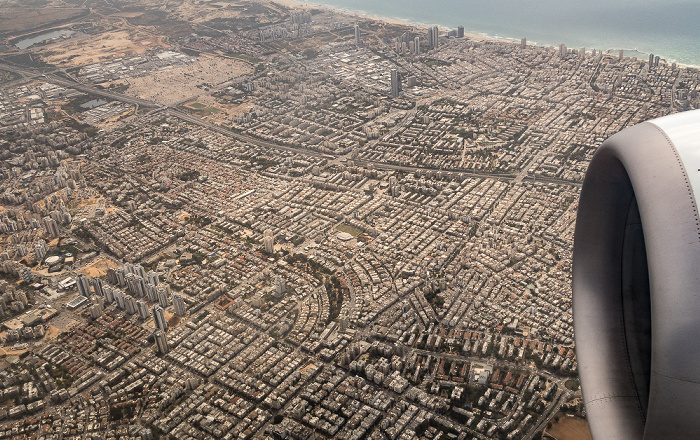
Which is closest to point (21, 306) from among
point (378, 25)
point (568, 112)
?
point (568, 112)

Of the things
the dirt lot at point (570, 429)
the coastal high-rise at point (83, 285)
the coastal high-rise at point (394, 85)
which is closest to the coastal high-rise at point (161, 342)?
the coastal high-rise at point (83, 285)

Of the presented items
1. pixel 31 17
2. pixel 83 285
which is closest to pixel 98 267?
pixel 83 285

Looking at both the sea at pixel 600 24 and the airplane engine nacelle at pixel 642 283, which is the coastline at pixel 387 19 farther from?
the airplane engine nacelle at pixel 642 283

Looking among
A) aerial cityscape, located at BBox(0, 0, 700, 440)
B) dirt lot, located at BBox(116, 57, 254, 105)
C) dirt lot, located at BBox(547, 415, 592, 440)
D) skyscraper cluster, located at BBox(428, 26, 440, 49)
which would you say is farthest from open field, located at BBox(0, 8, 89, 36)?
dirt lot, located at BBox(547, 415, 592, 440)

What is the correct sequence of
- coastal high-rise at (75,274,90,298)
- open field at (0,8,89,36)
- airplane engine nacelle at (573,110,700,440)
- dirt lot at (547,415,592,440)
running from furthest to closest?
open field at (0,8,89,36), coastal high-rise at (75,274,90,298), dirt lot at (547,415,592,440), airplane engine nacelle at (573,110,700,440)

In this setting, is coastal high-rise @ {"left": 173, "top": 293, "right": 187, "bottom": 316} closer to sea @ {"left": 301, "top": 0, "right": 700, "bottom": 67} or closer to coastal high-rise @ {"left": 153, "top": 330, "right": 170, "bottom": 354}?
coastal high-rise @ {"left": 153, "top": 330, "right": 170, "bottom": 354}

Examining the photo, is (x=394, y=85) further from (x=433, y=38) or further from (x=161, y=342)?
(x=161, y=342)
